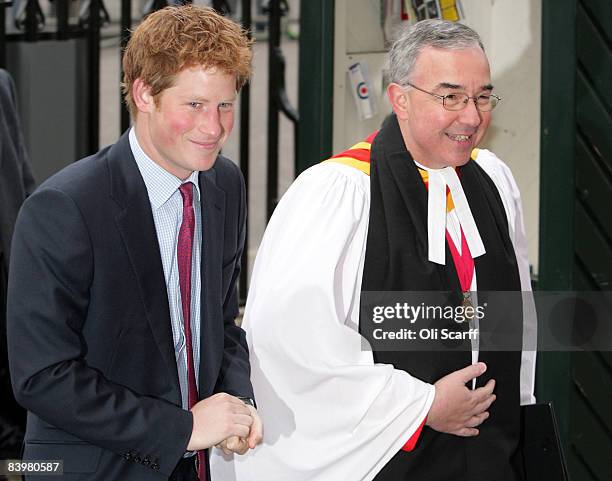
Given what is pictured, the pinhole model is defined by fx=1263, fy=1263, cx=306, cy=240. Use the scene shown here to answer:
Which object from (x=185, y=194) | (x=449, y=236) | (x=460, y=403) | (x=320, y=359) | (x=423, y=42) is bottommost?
(x=460, y=403)

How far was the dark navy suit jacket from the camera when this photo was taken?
2.33 metres

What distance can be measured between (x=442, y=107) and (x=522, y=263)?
0.59m

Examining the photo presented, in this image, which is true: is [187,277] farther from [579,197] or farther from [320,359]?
[579,197]

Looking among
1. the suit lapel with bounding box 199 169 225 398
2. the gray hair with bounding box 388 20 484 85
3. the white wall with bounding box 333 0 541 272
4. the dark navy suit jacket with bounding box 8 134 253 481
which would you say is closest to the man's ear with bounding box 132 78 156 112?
the dark navy suit jacket with bounding box 8 134 253 481

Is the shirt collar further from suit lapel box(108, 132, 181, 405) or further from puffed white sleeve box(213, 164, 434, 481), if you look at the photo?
puffed white sleeve box(213, 164, 434, 481)

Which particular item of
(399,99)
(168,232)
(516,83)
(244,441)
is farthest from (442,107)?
(516,83)

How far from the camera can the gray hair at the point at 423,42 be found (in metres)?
2.99

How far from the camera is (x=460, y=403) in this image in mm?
2932

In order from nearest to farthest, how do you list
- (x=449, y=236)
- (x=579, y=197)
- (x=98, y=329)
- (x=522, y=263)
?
(x=98, y=329) → (x=449, y=236) → (x=522, y=263) → (x=579, y=197)

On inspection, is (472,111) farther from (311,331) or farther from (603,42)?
(603,42)

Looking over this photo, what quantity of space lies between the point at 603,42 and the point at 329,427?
1.86 m

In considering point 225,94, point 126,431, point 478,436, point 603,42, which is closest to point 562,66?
point 603,42

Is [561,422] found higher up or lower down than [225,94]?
lower down

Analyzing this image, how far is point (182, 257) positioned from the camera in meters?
2.58
